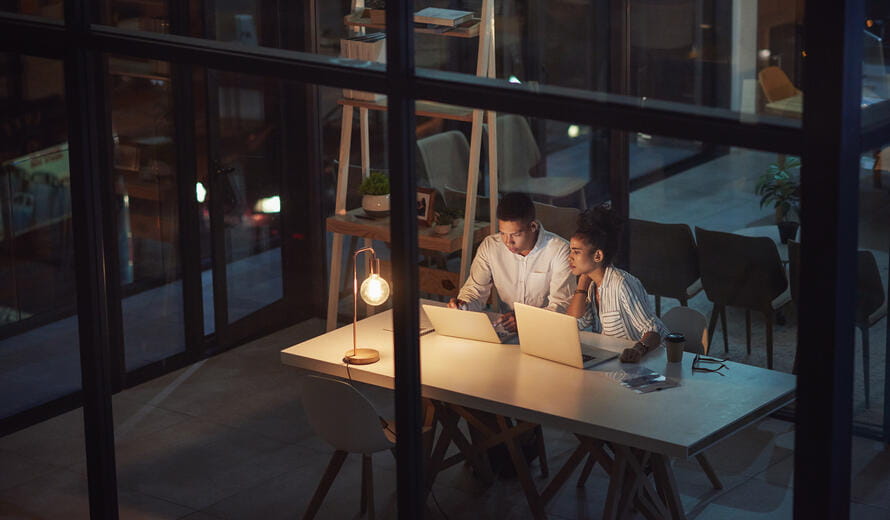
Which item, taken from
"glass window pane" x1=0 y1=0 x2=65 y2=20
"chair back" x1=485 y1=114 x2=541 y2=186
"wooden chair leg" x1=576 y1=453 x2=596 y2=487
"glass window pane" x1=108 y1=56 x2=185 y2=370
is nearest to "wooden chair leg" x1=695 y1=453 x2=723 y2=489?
"wooden chair leg" x1=576 y1=453 x2=596 y2=487

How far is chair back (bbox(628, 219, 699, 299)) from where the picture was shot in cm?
631

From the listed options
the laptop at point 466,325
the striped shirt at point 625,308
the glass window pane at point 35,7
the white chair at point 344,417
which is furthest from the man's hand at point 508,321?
the glass window pane at point 35,7

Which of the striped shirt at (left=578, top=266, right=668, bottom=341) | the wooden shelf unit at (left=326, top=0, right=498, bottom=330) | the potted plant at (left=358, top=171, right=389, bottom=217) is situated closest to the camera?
the striped shirt at (left=578, top=266, right=668, bottom=341)

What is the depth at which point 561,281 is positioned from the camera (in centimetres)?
628

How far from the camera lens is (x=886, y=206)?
5492 mm

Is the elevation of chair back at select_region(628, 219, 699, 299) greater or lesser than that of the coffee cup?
greater

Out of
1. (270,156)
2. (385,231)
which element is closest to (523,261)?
(385,231)

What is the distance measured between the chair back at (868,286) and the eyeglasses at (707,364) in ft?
2.43

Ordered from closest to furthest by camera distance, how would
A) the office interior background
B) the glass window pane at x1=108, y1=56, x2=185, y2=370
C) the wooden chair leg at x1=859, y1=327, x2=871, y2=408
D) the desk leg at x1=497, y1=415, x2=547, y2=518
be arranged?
the office interior background
the desk leg at x1=497, y1=415, x2=547, y2=518
the wooden chair leg at x1=859, y1=327, x2=871, y2=408
the glass window pane at x1=108, y1=56, x2=185, y2=370

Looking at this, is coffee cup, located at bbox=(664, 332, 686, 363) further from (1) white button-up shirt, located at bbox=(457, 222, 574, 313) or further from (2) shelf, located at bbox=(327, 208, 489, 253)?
(2) shelf, located at bbox=(327, 208, 489, 253)

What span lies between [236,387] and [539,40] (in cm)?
293

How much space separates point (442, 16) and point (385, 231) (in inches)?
48.8

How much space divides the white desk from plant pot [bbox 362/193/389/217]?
1094mm

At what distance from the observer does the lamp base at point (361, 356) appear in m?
5.77
